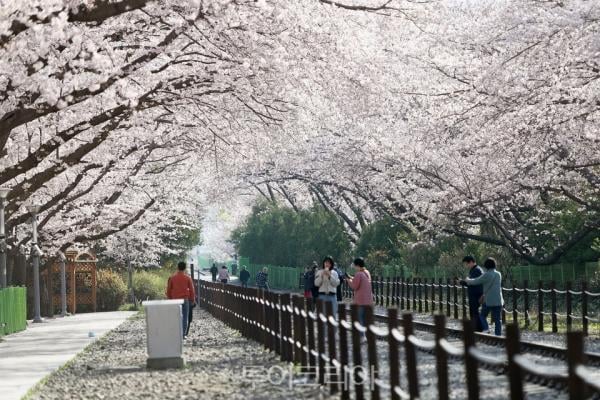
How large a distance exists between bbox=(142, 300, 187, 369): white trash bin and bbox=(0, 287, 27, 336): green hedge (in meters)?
12.2

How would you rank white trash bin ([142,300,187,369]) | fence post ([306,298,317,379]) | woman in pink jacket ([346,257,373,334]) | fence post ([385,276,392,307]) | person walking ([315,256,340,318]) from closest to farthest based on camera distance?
fence post ([306,298,317,379]), white trash bin ([142,300,187,369]), woman in pink jacket ([346,257,373,334]), person walking ([315,256,340,318]), fence post ([385,276,392,307])

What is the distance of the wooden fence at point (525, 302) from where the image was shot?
2825 centimetres

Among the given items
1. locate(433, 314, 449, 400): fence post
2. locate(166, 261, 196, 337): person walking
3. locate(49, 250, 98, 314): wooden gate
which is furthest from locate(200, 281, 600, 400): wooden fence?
locate(49, 250, 98, 314): wooden gate

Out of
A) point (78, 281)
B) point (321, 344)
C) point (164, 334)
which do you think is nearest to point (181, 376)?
point (164, 334)

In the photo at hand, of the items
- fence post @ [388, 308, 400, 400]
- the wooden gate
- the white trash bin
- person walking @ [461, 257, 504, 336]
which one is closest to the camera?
fence post @ [388, 308, 400, 400]

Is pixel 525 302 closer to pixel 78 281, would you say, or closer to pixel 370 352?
pixel 370 352

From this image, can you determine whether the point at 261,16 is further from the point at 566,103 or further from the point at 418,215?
the point at 418,215

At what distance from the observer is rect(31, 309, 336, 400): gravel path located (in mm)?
17297

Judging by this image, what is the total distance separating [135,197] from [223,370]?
35685 mm

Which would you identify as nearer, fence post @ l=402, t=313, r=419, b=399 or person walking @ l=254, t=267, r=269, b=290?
fence post @ l=402, t=313, r=419, b=399

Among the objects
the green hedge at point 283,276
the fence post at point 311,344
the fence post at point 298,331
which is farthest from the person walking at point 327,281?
the green hedge at point 283,276

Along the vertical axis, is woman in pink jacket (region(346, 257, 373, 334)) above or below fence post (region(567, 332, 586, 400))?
above

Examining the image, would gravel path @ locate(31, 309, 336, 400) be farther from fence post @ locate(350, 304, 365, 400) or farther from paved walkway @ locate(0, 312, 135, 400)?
fence post @ locate(350, 304, 365, 400)

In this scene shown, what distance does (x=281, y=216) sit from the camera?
8388 cm
